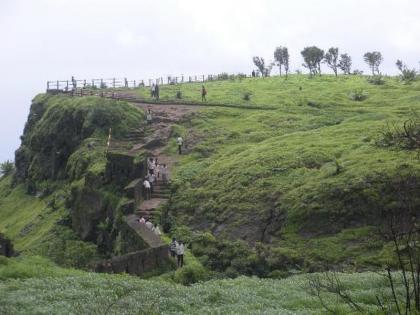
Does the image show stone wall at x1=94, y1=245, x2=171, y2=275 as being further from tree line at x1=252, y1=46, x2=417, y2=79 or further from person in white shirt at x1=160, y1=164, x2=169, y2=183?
tree line at x1=252, y1=46, x2=417, y2=79

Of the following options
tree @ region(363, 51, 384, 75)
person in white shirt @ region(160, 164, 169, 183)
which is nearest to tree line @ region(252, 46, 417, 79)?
tree @ region(363, 51, 384, 75)

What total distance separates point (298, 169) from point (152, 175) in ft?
31.8

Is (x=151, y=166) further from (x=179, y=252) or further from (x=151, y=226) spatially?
(x=179, y=252)

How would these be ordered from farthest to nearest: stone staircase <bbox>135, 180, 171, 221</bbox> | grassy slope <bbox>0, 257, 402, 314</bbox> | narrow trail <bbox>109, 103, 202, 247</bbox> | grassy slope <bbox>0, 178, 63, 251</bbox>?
grassy slope <bbox>0, 178, 63, 251</bbox>, stone staircase <bbox>135, 180, 171, 221</bbox>, narrow trail <bbox>109, 103, 202, 247</bbox>, grassy slope <bbox>0, 257, 402, 314</bbox>

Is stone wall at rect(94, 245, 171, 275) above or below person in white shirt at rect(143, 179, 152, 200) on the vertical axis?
below

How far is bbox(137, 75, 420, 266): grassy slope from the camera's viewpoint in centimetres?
2838

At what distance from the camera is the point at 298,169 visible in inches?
1367

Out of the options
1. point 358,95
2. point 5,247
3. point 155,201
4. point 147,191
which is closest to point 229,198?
point 155,201

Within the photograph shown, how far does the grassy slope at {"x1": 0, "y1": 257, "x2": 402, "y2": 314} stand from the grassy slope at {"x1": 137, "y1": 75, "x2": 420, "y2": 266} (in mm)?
6403

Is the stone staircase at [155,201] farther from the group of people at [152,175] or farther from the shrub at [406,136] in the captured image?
the shrub at [406,136]

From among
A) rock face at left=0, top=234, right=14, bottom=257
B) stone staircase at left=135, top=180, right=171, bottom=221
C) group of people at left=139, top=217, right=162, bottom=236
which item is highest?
stone staircase at left=135, top=180, right=171, bottom=221

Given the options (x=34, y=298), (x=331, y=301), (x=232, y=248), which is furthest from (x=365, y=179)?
(x=34, y=298)

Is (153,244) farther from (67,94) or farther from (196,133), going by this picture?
(67,94)

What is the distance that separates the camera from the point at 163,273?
87.9 feet
